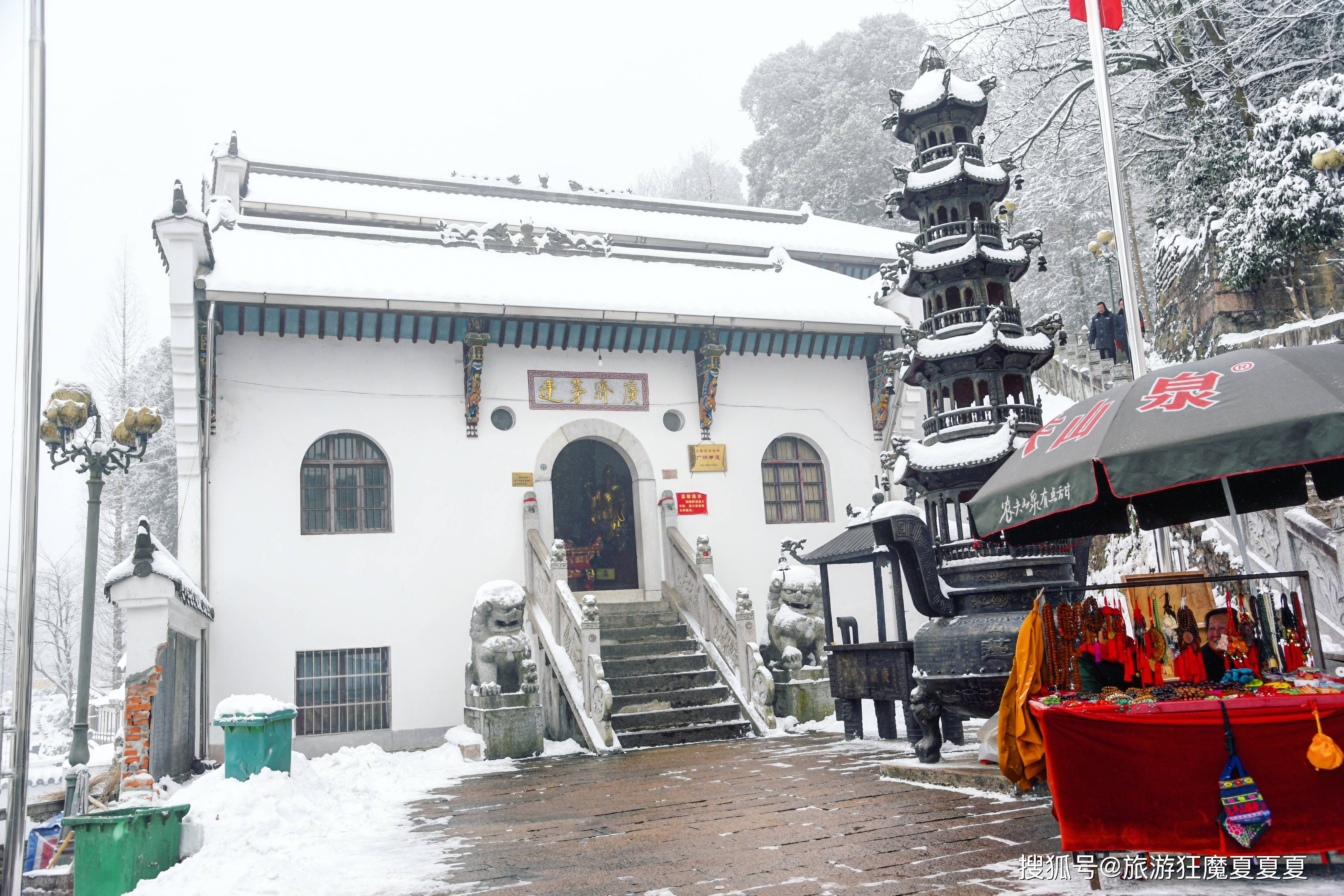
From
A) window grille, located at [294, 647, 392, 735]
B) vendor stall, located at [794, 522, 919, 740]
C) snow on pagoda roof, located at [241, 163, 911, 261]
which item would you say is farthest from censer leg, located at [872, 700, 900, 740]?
snow on pagoda roof, located at [241, 163, 911, 261]

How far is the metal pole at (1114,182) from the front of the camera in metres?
10.4

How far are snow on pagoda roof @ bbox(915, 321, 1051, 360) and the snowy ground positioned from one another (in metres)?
5.58

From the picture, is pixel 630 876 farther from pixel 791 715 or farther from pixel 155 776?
pixel 791 715

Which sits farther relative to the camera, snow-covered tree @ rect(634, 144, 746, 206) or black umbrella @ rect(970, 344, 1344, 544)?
snow-covered tree @ rect(634, 144, 746, 206)

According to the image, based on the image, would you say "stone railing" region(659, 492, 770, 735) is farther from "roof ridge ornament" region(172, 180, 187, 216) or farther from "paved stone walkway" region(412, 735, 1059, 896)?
"roof ridge ornament" region(172, 180, 187, 216)

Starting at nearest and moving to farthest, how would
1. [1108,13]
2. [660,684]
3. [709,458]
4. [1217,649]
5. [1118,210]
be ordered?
[1217,649] < [1118,210] < [1108,13] < [660,684] < [709,458]

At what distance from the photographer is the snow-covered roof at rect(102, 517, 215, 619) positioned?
31.3ft

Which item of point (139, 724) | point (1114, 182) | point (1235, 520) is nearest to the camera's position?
point (1235, 520)

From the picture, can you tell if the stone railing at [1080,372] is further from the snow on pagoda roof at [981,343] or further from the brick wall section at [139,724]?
the brick wall section at [139,724]

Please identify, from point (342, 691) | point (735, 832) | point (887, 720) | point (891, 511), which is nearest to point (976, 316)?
point (891, 511)

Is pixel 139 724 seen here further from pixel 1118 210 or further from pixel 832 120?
pixel 832 120

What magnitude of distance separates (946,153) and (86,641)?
31.5 ft

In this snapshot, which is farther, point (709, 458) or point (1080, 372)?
point (1080, 372)

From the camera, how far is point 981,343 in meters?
8.24
